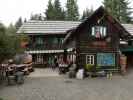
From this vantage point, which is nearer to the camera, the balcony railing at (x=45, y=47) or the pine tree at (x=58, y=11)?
the balcony railing at (x=45, y=47)

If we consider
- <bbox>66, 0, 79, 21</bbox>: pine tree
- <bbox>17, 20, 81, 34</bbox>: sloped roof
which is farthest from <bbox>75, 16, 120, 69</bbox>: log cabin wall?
<bbox>66, 0, 79, 21</bbox>: pine tree

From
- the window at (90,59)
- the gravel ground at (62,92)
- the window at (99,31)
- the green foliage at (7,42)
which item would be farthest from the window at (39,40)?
the gravel ground at (62,92)

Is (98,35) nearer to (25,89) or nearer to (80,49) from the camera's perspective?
(80,49)

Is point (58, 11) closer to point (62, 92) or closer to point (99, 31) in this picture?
point (99, 31)

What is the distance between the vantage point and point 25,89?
64.3 ft

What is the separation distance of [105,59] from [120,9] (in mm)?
Result: 35192

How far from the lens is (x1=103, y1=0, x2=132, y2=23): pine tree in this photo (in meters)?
60.9

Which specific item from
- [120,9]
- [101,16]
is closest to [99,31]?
[101,16]

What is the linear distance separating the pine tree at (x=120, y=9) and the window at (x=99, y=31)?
30.7 m

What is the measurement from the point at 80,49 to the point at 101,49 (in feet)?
7.88

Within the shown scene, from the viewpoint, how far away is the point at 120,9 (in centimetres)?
6278

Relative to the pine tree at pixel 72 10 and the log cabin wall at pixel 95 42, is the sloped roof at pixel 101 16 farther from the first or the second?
the pine tree at pixel 72 10

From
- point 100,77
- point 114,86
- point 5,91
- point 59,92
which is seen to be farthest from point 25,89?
point 100,77

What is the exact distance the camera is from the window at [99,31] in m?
29.9
